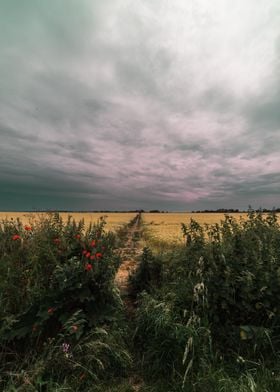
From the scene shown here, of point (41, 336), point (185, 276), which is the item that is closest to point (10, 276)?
point (41, 336)

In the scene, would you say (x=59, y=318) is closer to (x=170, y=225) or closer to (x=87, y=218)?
(x=170, y=225)

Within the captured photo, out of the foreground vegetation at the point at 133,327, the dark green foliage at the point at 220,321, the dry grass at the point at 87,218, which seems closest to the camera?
the foreground vegetation at the point at 133,327

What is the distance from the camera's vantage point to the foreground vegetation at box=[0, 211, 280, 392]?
3268 millimetres

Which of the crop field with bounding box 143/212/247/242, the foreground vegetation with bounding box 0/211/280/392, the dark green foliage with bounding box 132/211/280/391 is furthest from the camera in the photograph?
the crop field with bounding box 143/212/247/242

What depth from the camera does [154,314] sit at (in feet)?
13.9

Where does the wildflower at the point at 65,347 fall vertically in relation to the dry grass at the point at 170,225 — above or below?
below

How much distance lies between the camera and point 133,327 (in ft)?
15.5

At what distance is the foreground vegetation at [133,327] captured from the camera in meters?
3.27

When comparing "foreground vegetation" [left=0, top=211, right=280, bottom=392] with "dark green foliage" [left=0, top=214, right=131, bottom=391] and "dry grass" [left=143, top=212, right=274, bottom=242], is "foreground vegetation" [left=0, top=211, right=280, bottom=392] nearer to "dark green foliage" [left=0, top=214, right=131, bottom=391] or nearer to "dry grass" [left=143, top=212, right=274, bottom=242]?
"dark green foliage" [left=0, top=214, right=131, bottom=391]

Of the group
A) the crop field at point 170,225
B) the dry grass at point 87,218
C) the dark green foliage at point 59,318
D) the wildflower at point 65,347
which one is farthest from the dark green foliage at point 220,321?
the crop field at point 170,225

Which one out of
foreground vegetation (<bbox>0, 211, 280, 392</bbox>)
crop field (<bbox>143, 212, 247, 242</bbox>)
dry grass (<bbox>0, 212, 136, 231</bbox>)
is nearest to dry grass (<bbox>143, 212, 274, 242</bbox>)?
crop field (<bbox>143, 212, 247, 242</bbox>)

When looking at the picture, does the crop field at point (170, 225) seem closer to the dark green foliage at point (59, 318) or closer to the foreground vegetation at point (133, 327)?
the foreground vegetation at point (133, 327)

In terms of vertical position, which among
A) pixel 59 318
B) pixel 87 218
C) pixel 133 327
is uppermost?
pixel 87 218

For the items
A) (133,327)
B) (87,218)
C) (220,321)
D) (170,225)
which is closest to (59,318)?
(133,327)
